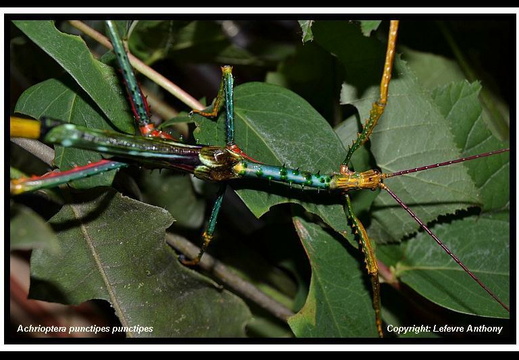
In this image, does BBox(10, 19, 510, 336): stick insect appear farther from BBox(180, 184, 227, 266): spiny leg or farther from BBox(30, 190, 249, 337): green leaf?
BBox(30, 190, 249, 337): green leaf

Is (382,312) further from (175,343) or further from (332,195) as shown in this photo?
(175,343)

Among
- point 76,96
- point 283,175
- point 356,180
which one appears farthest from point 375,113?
point 76,96

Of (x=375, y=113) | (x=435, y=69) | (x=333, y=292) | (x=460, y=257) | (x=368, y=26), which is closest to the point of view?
(x=368, y=26)

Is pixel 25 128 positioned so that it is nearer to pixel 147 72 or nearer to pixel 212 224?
pixel 147 72

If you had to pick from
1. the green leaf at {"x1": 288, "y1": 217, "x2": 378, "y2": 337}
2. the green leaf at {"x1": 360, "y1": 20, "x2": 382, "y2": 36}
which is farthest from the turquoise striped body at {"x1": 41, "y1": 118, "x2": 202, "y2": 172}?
the green leaf at {"x1": 360, "y1": 20, "x2": 382, "y2": 36}

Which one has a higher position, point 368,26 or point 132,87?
point 368,26

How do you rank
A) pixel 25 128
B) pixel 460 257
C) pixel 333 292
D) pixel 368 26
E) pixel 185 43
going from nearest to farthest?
pixel 25 128 → pixel 368 26 → pixel 333 292 → pixel 460 257 → pixel 185 43

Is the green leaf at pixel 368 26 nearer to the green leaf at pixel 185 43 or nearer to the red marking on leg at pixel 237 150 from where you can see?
the red marking on leg at pixel 237 150

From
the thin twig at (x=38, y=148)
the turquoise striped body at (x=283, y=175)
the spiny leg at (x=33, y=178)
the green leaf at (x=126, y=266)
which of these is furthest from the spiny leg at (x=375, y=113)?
the thin twig at (x=38, y=148)
